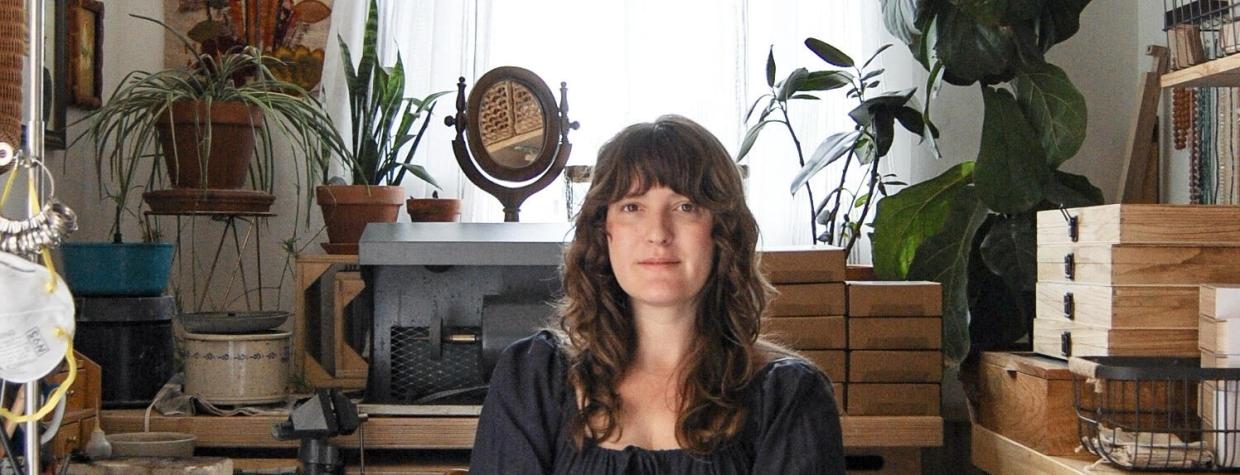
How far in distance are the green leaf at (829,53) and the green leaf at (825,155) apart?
0.16 m

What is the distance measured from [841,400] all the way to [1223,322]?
0.67 metres

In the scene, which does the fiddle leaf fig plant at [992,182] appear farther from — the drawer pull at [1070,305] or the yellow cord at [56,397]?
the yellow cord at [56,397]

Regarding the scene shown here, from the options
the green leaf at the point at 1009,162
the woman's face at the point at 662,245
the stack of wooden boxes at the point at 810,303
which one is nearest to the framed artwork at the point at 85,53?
the stack of wooden boxes at the point at 810,303

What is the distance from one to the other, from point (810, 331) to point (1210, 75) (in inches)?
29.9

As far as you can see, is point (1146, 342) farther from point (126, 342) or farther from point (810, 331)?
point (126, 342)

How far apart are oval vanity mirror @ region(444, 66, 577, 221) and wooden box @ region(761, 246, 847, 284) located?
566mm

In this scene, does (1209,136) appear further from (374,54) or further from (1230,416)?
(374,54)

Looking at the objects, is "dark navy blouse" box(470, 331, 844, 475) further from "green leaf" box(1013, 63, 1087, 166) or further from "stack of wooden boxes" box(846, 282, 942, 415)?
"green leaf" box(1013, 63, 1087, 166)

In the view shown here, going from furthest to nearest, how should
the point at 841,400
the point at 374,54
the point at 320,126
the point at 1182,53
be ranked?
the point at 374,54, the point at 320,126, the point at 841,400, the point at 1182,53

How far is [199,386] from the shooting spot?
2303 mm

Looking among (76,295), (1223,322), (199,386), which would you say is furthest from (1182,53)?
(76,295)

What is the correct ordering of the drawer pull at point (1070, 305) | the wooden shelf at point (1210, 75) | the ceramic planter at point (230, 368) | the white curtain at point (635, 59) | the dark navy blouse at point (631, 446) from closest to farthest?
the dark navy blouse at point (631, 446)
the wooden shelf at point (1210, 75)
the drawer pull at point (1070, 305)
the ceramic planter at point (230, 368)
the white curtain at point (635, 59)

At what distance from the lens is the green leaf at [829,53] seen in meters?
2.86

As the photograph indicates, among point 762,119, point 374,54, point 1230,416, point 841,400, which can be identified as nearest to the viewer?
point 1230,416
